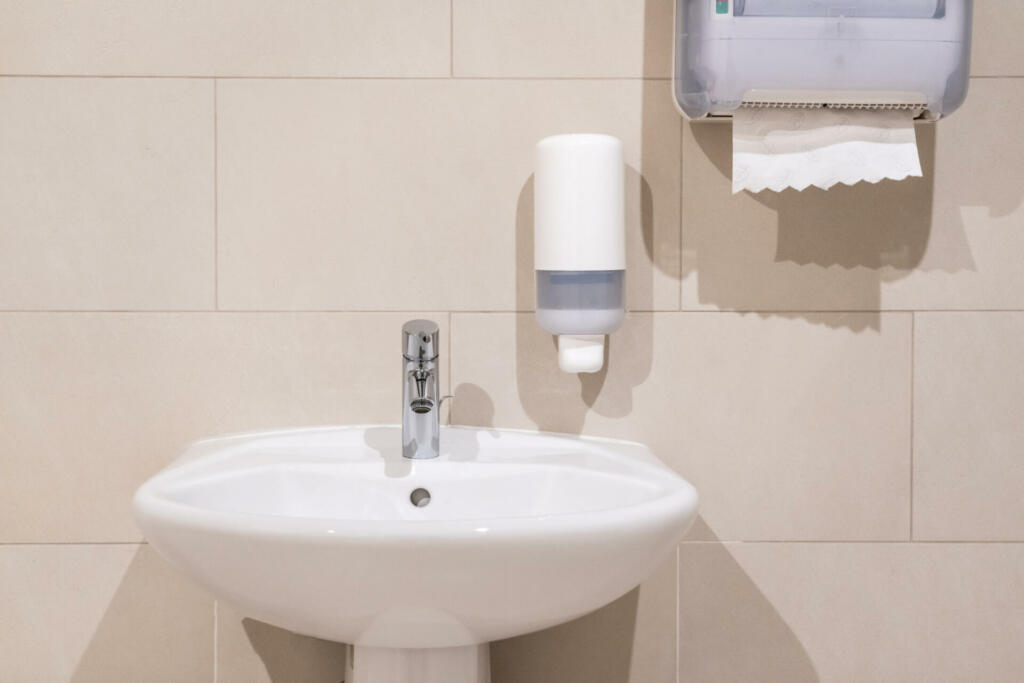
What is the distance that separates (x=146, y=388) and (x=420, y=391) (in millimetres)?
377

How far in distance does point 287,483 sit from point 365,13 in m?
0.58

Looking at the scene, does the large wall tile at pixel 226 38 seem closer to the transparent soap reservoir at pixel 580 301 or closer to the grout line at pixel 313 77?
the grout line at pixel 313 77

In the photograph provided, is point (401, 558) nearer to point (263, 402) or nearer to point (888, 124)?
point (263, 402)

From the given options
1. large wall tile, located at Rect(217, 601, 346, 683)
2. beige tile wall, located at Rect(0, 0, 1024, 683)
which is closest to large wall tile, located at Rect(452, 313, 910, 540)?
beige tile wall, located at Rect(0, 0, 1024, 683)

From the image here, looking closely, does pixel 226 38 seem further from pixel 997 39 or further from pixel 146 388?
pixel 997 39

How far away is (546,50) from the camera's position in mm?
1142

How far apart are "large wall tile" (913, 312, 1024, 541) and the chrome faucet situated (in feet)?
2.01

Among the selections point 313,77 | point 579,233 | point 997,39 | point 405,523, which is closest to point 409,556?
point 405,523

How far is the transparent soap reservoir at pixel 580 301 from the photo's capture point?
1.04 m

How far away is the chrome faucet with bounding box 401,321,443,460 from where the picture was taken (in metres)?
1.02

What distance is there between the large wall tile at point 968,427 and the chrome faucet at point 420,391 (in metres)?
0.61

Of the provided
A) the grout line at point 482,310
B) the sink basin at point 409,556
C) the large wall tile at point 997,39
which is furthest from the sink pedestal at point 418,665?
the large wall tile at point 997,39

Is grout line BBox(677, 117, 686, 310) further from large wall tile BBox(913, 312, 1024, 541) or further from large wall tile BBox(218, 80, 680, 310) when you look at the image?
large wall tile BBox(913, 312, 1024, 541)

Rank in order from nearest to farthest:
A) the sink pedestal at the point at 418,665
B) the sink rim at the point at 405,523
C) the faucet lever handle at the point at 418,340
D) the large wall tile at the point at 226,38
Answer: the sink rim at the point at 405,523, the sink pedestal at the point at 418,665, the faucet lever handle at the point at 418,340, the large wall tile at the point at 226,38
